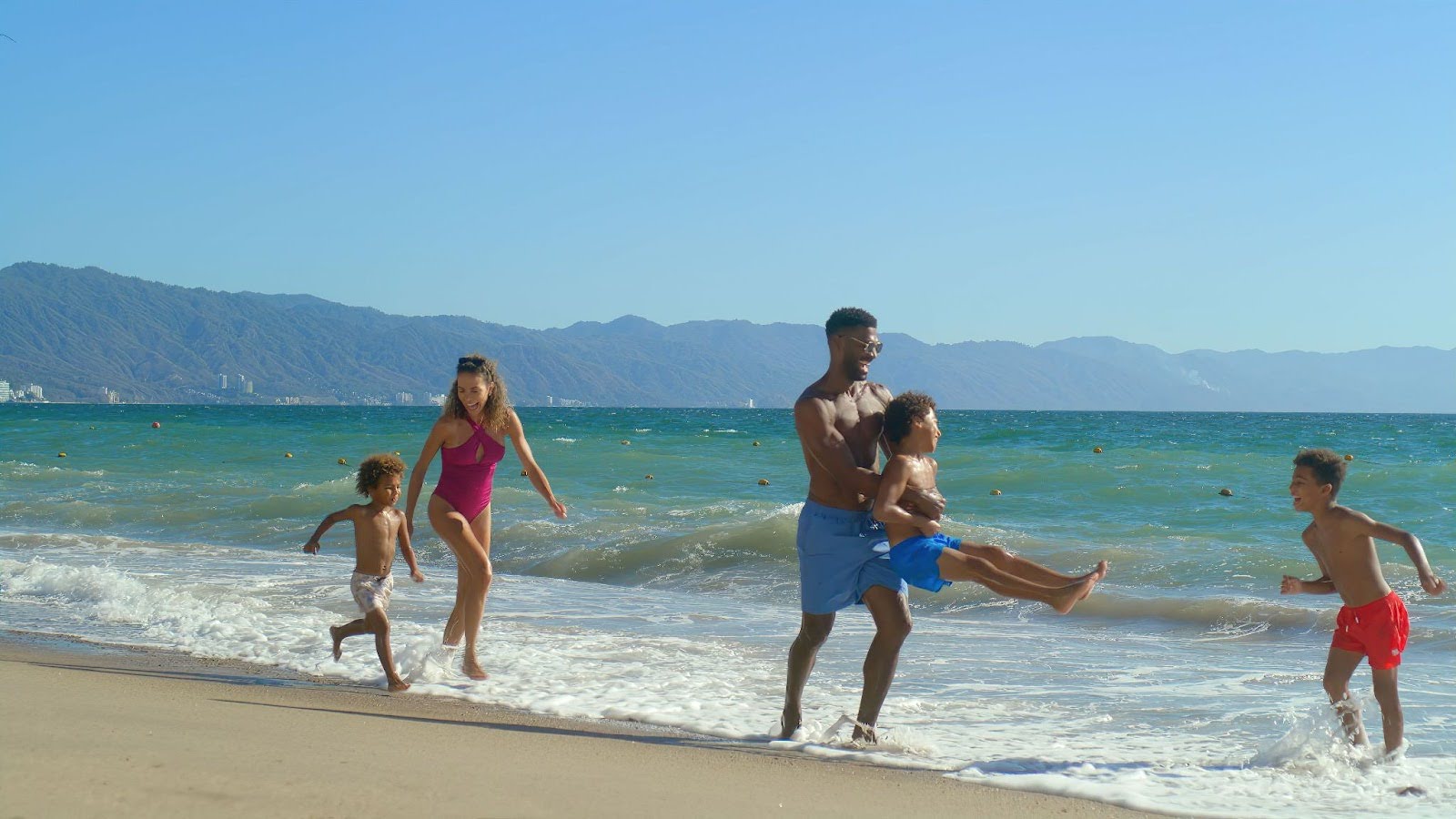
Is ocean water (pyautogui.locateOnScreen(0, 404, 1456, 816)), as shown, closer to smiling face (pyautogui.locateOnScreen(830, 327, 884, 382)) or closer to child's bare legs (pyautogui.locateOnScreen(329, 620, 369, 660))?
child's bare legs (pyautogui.locateOnScreen(329, 620, 369, 660))

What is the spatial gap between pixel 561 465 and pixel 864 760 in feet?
80.5

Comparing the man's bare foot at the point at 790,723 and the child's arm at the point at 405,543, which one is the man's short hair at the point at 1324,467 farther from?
the child's arm at the point at 405,543

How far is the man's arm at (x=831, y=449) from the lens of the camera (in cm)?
482

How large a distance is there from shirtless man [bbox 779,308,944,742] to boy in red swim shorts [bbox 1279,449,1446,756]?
152 centimetres

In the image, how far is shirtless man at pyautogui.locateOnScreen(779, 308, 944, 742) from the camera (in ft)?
16.0

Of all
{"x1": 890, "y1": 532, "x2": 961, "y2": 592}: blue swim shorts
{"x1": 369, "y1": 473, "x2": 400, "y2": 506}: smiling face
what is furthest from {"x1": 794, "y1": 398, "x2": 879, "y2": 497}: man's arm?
{"x1": 369, "y1": 473, "x2": 400, "y2": 506}: smiling face

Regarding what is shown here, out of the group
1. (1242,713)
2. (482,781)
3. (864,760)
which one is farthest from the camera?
(1242,713)

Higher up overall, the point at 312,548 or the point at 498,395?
the point at 498,395

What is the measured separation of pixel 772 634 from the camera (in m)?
8.40

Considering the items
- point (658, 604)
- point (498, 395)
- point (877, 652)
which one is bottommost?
Result: point (658, 604)

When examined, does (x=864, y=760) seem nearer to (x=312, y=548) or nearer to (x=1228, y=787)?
(x=1228, y=787)

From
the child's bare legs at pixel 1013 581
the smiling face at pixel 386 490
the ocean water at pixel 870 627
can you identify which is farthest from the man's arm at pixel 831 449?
the smiling face at pixel 386 490

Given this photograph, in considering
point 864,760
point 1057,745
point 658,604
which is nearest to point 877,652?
point 864,760

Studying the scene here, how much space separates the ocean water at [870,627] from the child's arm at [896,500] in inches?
36.8
